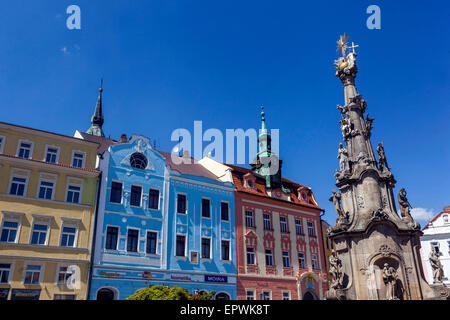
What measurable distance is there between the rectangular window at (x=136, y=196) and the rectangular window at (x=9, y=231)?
7401mm

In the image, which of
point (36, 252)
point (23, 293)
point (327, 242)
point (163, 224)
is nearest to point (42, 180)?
point (36, 252)

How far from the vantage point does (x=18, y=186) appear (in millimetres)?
22812

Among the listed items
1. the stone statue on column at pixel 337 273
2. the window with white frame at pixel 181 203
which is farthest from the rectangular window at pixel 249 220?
the stone statue on column at pixel 337 273

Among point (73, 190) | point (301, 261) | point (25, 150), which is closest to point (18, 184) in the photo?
point (25, 150)

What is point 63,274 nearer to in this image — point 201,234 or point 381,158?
point 201,234

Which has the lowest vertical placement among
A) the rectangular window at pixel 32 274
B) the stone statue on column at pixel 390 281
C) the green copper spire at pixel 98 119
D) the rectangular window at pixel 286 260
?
the stone statue on column at pixel 390 281

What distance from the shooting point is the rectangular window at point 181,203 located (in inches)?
1108

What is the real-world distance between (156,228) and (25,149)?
1037 centimetres

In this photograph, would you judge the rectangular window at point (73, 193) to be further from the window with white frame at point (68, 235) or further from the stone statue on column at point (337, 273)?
the stone statue on column at point (337, 273)

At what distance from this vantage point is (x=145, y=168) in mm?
27750

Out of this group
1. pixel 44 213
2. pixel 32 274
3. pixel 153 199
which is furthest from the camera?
pixel 153 199

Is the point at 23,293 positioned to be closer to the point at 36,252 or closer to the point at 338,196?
the point at 36,252

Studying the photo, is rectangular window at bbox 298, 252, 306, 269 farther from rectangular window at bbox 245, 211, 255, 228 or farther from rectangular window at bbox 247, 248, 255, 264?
rectangular window at bbox 245, 211, 255, 228

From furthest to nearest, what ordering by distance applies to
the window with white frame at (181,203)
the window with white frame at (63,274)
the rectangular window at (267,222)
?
1. the rectangular window at (267,222)
2. the window with white frame at (181,203)
3. the window with white frame at (63,274)
